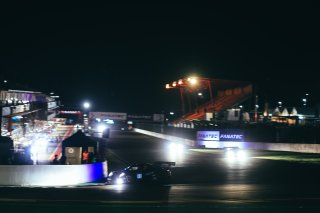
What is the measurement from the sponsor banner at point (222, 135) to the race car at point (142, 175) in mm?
26728

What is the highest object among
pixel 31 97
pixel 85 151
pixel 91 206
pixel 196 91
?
pixel 196 91

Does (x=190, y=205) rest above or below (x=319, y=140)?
below

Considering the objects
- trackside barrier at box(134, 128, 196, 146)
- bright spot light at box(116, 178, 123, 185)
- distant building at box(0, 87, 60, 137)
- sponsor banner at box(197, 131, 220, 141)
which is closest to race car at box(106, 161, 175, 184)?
bright spot light at box(116, 178, 123, 185)

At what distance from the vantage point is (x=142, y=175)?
2409 centimetres

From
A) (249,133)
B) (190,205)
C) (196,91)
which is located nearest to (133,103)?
(196,91)

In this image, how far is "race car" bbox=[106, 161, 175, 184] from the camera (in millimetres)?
24047

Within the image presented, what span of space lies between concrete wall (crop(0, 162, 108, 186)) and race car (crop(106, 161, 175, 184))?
89.9 inches

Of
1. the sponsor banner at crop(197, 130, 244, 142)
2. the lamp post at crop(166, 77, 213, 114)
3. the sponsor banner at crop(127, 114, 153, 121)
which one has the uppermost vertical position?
the lamp post at crop(166, 77, 213, 114)

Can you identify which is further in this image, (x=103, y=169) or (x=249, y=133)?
(x=249, y=133)

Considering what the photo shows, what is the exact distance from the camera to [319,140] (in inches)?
1780

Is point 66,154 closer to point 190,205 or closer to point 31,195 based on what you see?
point 31,195

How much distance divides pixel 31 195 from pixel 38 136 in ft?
79.7

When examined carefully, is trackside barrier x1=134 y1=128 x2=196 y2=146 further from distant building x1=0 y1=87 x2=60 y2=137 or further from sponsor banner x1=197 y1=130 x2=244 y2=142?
distant building x1=0 y1=87 x2=60 y2=137

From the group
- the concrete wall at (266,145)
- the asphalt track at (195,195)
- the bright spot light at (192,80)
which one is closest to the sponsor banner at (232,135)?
the concrete wall at (266,145)
